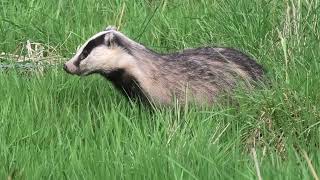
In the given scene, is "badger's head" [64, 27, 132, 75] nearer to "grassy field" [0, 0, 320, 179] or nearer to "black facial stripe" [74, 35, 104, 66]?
"black facial stripe" [74, 35, 104, 66]

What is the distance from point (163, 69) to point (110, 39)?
0.43m

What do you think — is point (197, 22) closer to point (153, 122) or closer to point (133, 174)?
point (153, 122)

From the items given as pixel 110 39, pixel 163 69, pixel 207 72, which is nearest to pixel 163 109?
pixel 163 69

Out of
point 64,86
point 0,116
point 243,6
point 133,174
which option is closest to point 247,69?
point 243,6

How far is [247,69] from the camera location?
5441 millimetres

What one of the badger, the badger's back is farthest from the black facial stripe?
the badger's back

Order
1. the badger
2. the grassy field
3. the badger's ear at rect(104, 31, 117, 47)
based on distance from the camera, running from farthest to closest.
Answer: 1. the badger's ear at rect(104, 31, 117, 47)
2. the badger
3. the grassy field

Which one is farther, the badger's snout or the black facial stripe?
the black facial stripe

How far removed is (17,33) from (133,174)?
348cm

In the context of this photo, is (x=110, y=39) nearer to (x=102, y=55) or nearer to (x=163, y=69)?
(x=102, y=55)

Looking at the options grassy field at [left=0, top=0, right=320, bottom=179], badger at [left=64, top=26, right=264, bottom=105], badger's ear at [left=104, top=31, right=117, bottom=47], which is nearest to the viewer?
grassy field at [left=0, top=0, right=320, bottom=179]

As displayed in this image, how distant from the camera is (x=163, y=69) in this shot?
5355 millimetres

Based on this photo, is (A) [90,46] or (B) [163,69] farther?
(A) [90,46]

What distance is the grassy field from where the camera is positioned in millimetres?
3641
